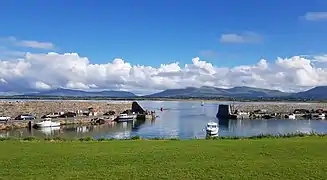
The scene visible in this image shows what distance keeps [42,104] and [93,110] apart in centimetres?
1231

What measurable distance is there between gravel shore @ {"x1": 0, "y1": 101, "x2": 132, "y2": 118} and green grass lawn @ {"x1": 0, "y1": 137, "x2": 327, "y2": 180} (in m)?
53.5

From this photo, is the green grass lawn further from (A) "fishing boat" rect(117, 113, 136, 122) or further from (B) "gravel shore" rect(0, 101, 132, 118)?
(A) "fishing boat" rect(117, 113, 136, 122)

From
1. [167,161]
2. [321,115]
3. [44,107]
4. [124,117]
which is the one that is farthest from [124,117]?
[167,161]

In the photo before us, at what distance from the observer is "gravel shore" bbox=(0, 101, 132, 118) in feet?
224

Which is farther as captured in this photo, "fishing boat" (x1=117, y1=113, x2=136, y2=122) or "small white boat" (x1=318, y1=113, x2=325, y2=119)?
"small white boat" (x1=318, y1=113, x2=325, y2=119)

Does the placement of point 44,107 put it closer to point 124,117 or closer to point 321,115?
point 124,117

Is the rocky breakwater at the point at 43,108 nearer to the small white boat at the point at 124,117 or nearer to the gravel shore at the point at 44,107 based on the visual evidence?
the gravel shore at the point at 44,107

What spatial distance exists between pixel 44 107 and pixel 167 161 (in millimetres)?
65420

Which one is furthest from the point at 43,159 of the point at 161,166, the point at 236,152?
the point at 236,152

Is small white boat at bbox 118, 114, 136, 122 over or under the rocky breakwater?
under

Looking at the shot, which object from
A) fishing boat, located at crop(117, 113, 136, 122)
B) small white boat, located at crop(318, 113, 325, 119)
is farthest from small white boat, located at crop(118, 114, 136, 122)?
small white boat, located at crop(318, 113, 325, 119)

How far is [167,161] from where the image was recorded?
14430 mm

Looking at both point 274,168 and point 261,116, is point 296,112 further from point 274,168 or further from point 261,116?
point 274,168

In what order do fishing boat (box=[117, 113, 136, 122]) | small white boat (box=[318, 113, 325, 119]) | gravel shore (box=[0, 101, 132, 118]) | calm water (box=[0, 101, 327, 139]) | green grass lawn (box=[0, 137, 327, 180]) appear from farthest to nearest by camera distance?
small white boat (box=[318, 113, 325, 119])
fishing boat (box=[117, 113, 136, 122])
gravel shore (box=[0, 101, 132, 118])
calm water (box=[0, 101, 327, 139])
green grass lawn (box=[0, 137, 327, 180])
